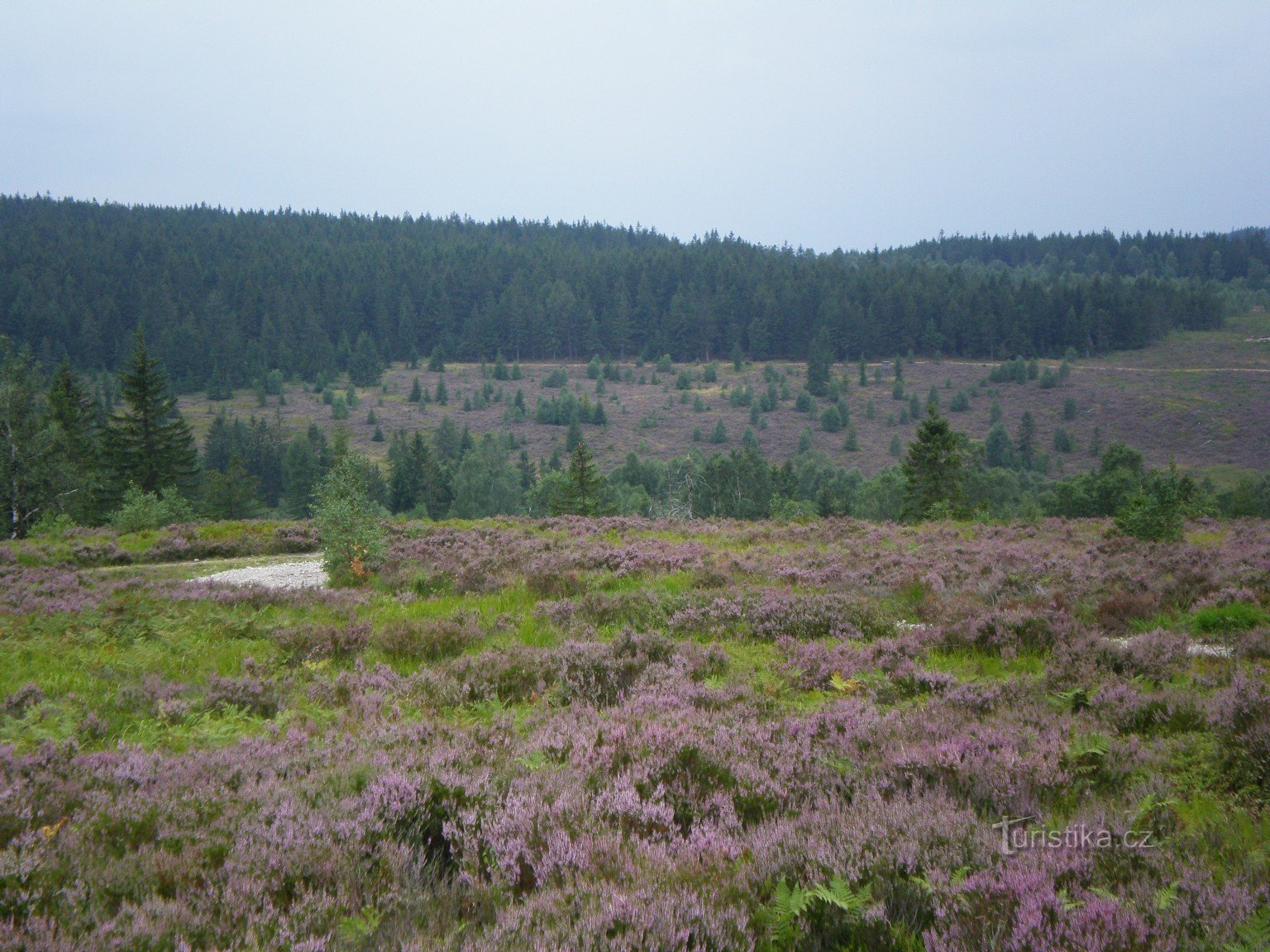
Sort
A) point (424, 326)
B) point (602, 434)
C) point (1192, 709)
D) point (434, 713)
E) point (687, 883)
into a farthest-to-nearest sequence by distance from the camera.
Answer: point (424, 326), point (602, 434), point (434, 713), point (1192, 709), point (687, 883)

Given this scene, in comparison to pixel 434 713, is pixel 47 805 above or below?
above

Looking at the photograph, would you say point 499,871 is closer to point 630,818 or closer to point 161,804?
point 630,818

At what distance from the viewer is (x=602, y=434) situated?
105 m

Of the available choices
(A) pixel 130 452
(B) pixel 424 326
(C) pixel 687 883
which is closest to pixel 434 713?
(C) pixel 687 883

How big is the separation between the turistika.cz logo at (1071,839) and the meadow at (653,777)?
0.02 meters

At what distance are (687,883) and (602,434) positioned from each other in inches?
4053

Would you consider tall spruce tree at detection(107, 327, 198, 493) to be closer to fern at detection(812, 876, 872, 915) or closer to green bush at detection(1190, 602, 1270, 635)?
green bush at detection(1190, 602, 1270, 635)

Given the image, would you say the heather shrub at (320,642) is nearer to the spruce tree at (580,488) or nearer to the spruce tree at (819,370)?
the spruce tree at (580,488)

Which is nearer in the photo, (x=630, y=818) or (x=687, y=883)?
(x=687, y=883)

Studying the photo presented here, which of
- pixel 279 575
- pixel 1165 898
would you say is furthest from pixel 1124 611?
pixel 279 575

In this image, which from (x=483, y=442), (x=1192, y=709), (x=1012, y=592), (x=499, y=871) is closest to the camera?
(x=499, y=871)

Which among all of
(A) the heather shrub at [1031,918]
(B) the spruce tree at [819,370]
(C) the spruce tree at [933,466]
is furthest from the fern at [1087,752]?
(B) the spruce tree at [819,370]

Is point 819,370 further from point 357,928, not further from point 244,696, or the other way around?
point 357,928

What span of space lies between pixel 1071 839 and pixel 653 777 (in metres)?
2.05
